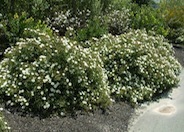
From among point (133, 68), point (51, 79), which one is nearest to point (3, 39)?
point (51, 79)

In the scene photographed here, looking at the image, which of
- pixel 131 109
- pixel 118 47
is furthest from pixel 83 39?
pixel 131 109

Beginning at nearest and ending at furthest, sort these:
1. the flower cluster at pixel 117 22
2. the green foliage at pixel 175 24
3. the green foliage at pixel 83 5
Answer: the green foliage at pixel 83 5, the flower cluster at pixel 117 22, the green foliage at pixel 175 24

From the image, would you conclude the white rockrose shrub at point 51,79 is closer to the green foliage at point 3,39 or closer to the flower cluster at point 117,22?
the green foliage at point 3,39

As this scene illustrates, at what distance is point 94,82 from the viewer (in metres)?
6.65

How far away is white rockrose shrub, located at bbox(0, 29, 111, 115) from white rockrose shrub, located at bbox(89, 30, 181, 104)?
82cm

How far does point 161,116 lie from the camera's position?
7211 millimetres

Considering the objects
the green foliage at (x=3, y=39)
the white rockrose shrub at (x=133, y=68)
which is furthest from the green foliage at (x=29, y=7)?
the white rockrose shrub at (x=133, y=68)

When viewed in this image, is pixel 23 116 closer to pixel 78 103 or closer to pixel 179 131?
pixel 78 103

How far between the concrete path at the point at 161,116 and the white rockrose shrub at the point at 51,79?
0.68 metres

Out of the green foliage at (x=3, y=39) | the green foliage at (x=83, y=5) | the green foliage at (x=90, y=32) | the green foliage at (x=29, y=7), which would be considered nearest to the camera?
the green foliage at (x=3, y=39)

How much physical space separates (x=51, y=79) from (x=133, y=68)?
2444mm

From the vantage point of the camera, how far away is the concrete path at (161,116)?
6633mm

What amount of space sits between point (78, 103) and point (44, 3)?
4.18 meters

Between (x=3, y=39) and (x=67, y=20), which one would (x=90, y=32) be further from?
(x=3, y=39)
